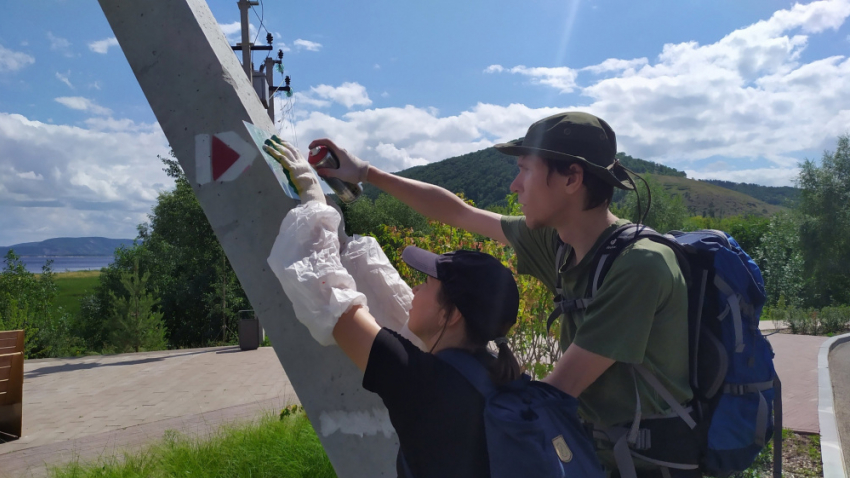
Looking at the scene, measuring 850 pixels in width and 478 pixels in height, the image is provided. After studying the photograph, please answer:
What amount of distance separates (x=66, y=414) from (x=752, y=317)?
8.73 m

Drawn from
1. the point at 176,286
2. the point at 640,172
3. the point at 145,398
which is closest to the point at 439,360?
the point at 145,398

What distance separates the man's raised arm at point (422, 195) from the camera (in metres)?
2.26

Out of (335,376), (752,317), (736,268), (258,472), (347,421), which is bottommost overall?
(258,472)

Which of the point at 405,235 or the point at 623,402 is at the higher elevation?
the point at 405,235

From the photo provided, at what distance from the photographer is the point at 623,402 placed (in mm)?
1480

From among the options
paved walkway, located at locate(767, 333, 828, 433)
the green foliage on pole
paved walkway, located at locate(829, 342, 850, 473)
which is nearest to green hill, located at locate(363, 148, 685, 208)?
the green foliage on pole

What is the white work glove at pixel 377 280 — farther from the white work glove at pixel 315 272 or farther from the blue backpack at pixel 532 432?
the blue backpack at pixel 532 432

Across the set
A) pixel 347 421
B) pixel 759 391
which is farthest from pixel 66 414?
pixel 759 391

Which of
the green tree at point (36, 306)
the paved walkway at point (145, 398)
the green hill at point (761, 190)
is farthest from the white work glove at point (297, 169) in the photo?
the green hill at point (761, 190)

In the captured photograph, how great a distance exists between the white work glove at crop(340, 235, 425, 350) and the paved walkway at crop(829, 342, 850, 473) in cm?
527

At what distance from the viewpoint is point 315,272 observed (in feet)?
4.67

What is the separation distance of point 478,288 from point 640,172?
265ft

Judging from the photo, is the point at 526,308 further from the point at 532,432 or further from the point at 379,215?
the point at 379,215

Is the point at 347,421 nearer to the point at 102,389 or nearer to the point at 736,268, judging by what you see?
the point at 736,268
